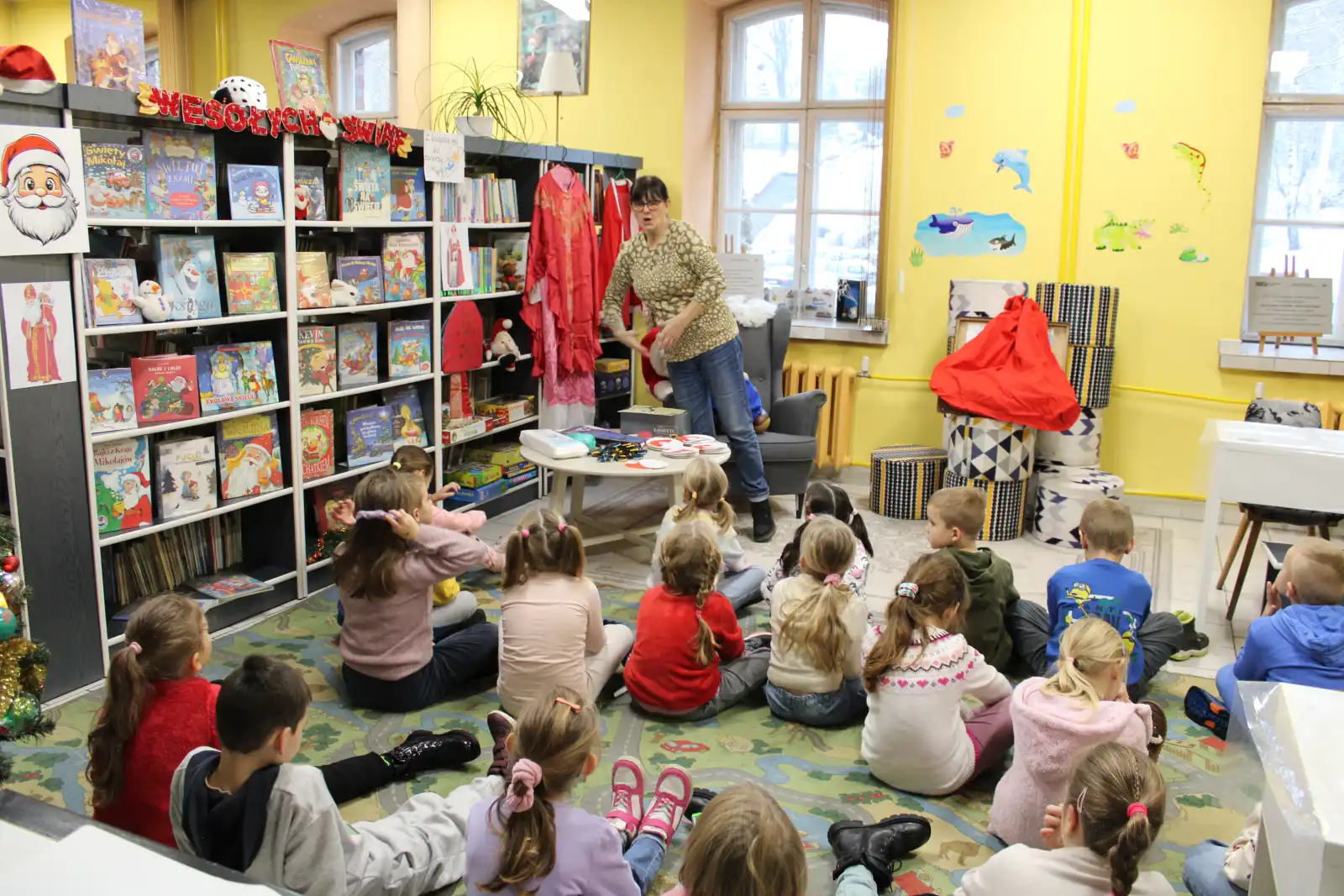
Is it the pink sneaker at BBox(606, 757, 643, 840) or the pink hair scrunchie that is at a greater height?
the pink hair scrunchie

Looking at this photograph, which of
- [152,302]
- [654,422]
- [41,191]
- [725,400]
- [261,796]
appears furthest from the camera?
[725,400]

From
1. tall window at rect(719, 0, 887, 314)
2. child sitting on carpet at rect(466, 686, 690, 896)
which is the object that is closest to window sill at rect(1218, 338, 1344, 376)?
tall window at rect(719, 0, 887, 314)

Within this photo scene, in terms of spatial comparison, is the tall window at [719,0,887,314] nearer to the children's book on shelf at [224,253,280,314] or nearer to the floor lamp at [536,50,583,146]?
the floor lamp at [536,50,583,146]

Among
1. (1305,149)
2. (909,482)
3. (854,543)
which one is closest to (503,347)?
(909,482)

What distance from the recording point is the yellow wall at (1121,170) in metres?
5.26

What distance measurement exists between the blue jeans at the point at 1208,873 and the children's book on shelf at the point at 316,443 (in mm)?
3107

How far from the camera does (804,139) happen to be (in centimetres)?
631

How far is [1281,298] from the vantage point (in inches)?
205

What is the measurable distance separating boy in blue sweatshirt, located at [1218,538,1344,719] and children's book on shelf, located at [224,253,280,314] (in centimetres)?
320

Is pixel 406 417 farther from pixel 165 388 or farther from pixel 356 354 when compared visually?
pixel 165 388

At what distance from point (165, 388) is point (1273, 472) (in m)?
3.62

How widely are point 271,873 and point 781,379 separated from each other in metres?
4.28

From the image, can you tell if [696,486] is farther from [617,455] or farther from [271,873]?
[271,873]

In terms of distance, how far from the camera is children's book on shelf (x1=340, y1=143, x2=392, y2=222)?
4.18m
